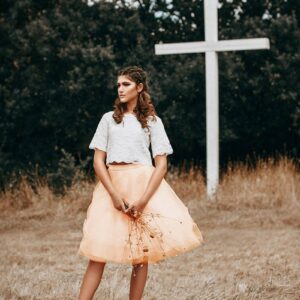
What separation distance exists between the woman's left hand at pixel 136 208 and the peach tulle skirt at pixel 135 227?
4 cm

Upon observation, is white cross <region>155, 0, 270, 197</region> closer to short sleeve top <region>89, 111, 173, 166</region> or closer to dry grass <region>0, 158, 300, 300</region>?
dry grass <region>0, 158, 300, 300</region>

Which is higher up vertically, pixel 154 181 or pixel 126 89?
pixel 126 89

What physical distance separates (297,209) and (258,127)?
5316 mm

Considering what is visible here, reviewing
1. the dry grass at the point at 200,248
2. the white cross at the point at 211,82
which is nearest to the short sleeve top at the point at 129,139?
the dry grass at the point at 200,248

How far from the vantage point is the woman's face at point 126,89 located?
385 centimetres

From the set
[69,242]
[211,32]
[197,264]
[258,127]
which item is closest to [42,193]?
[69,242]

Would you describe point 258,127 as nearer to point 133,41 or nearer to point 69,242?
point 133,41

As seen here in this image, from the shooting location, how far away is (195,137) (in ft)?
42.9

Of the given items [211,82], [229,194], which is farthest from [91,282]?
[211,82]

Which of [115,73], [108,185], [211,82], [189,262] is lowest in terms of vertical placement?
[189,262]

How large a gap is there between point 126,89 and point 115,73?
28.3ft

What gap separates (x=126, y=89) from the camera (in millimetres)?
3857

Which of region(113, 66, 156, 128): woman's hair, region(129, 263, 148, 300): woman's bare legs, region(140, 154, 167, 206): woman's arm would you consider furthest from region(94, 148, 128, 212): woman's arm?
region(129, 263, 148, 300): woman's bare legs

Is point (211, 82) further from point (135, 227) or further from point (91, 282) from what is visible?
point (91, 282)
